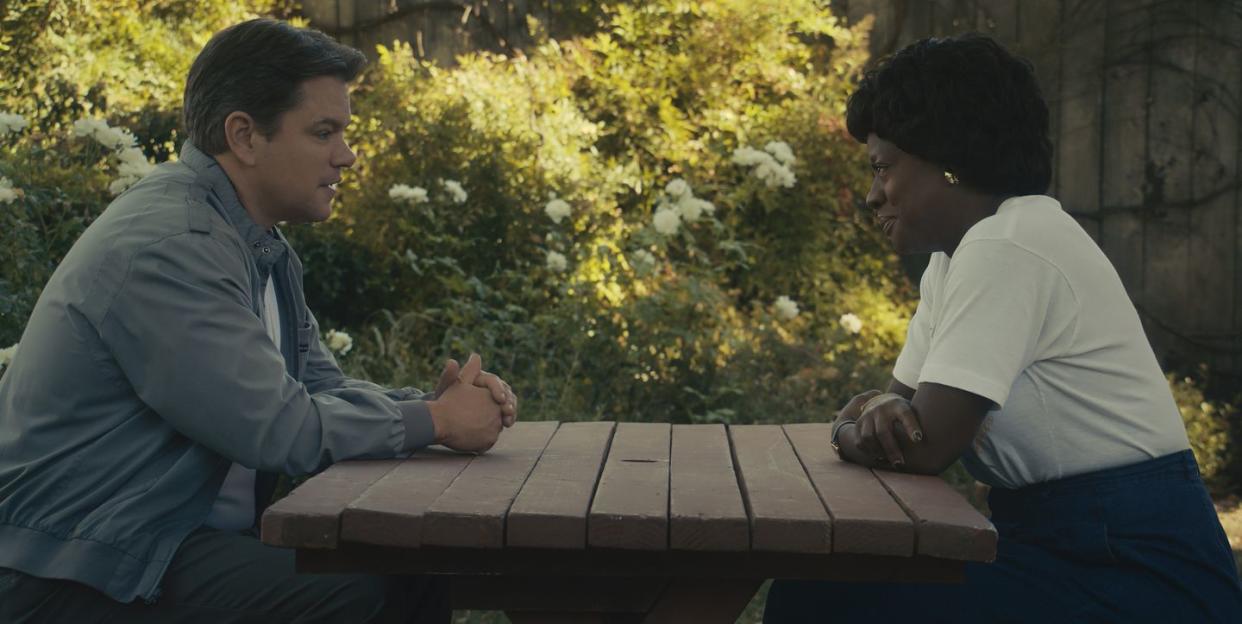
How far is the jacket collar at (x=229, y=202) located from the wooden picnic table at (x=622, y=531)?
1.45 feet

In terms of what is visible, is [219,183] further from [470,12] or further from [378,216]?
[470,12]

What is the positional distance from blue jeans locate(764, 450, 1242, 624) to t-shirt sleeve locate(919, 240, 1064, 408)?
237 mm

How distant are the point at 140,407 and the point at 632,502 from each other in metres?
0.84

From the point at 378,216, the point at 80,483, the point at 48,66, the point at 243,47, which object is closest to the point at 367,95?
the point at 378,216

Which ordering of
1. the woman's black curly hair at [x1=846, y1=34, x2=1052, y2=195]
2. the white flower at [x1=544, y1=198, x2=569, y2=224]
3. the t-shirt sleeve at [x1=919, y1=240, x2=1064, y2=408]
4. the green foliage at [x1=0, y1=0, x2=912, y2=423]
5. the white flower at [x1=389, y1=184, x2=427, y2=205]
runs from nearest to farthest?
the t-shirt sleeve at [x1=919, y1=240, x2=1064, y2=408] < the woman's black curly hair at [x1=846, y1=34, x2=1052, y2=195] < the green foliage at [x1=0, y1=0, x2=912, y2=423] < the white flower at [x1=544, y1=198, x2=569, y2=224] < the white flower at [x1=389, y1=184, x2=427, y2=205]

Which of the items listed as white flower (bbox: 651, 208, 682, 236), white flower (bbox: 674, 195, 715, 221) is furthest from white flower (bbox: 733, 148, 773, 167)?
white flower (bbox: 651, 208, 682, 236)

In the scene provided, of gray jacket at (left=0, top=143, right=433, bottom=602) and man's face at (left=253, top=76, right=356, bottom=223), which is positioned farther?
man's face at (left=253, top=76, right=356, bottom=223)

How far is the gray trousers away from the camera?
7.11 feet

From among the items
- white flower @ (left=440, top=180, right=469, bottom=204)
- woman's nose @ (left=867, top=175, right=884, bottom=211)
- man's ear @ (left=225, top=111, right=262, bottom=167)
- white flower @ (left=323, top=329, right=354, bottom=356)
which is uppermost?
man's ear @ (left=225, top=111, right=262, bottom=167)

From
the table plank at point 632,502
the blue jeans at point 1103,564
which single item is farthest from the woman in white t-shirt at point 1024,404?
the table plank at point 632,502

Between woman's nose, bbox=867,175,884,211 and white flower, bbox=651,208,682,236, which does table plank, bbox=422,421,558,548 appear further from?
white flower, bbox=651,208,682,236

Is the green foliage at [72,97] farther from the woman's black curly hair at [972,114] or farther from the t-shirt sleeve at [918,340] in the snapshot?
the woman's black curly hair at [972,114]

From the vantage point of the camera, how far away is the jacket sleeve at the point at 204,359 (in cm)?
219

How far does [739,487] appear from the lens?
2.20 m
